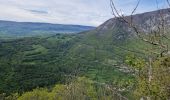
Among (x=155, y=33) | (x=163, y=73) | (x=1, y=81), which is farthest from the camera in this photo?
(x=1, y=81)

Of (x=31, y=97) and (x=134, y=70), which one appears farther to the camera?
(x=31, y=97)

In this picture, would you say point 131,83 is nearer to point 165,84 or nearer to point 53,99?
point 165,84

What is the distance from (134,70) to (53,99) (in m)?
125

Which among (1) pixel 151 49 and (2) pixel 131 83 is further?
(2) pixel 131 83

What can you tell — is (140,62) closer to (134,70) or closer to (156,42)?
(134,70)

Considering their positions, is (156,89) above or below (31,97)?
above

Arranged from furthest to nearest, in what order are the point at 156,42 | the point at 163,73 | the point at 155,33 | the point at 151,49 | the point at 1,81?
the point at 1,81
the point at 163,73
the point at 151,49
the point at 155,33
the point at 156,42

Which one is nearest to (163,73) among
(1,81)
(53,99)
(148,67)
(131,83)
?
(148,67)

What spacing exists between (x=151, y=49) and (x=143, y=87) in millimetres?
1191

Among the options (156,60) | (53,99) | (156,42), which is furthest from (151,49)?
(53,99)

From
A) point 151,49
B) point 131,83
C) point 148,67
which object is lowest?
point 131,83

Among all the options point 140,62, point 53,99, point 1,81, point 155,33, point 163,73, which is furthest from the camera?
point 1,81

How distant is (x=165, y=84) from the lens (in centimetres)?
802

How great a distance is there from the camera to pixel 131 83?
30.8 ft
